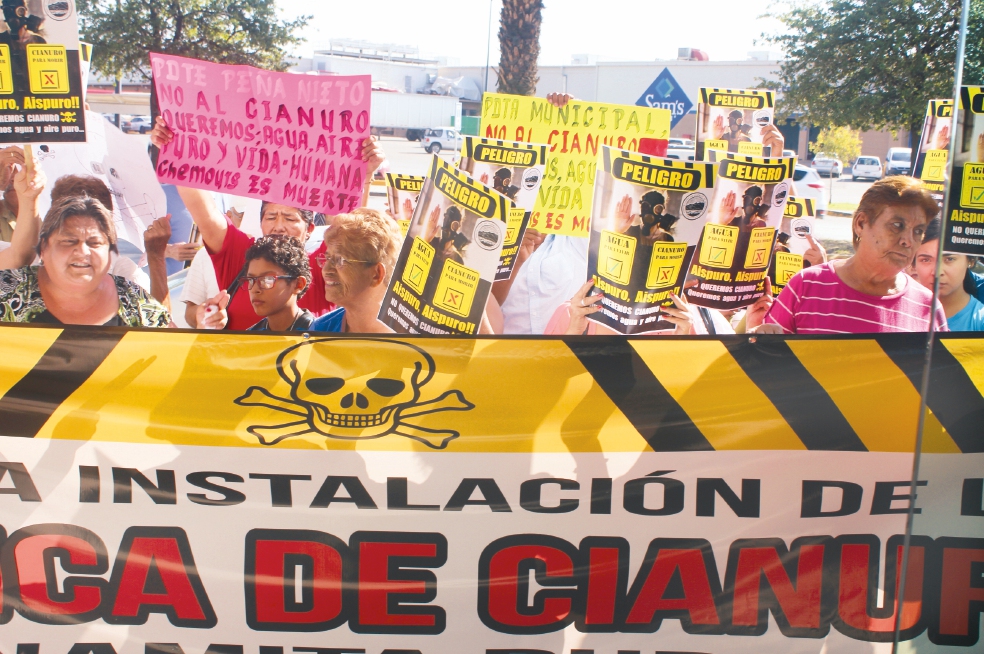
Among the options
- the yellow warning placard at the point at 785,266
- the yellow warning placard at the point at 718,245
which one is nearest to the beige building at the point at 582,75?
the yellow warning placard at the point at 785,266

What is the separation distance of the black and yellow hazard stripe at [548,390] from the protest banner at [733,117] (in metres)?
3.06

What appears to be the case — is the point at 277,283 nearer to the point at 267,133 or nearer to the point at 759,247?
the point at 267,133

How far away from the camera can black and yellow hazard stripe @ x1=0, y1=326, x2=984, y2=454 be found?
2221 mm

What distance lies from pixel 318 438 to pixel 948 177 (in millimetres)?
1655

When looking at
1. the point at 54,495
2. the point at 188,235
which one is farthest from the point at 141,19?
the point at 54,495

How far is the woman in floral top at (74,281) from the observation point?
292 centimetres

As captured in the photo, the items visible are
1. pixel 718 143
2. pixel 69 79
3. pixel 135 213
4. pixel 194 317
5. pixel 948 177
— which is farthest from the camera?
pixel 718 143

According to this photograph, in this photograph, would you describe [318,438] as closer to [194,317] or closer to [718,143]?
[194,317]

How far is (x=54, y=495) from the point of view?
2.21 m

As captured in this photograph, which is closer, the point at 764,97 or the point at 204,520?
the point at 204,520

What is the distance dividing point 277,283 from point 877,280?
232 centimetres

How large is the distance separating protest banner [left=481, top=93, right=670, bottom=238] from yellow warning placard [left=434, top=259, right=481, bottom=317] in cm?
188

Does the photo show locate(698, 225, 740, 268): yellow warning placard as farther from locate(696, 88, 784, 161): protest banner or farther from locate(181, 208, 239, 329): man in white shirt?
locate(181, 208, 239, 329): man in white shirt

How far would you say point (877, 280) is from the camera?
3053 mm
